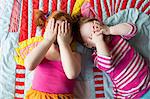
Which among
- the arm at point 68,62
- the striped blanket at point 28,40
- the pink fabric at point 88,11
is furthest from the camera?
the pink fabric at point 88,11

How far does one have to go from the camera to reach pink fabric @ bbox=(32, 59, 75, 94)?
1232mm

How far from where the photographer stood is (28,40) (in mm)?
1380

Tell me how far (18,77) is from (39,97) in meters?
0.17

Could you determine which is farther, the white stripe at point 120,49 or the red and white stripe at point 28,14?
the red and white stripe at point 28,14

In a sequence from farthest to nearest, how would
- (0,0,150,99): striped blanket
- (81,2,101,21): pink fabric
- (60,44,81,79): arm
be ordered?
1. (81,2,101,21): pink fabric
2. (0,0,150,99): striped blanket
3. (60,44,81,79): arm

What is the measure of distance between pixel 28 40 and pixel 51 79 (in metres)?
0.23

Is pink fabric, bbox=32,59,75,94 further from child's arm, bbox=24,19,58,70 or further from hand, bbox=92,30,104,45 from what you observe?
hand, bbox=92,30,104,45

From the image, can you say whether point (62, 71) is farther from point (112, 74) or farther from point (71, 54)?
point (112, 74)

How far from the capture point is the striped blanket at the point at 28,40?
51.4 inches

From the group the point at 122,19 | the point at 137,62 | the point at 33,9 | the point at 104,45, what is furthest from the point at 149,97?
the point at 33,9

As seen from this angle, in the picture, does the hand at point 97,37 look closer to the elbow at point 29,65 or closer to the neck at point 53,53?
the neck at point 53,53

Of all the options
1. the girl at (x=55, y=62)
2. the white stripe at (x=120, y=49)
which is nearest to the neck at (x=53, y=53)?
the girl at (x=55, y=62)

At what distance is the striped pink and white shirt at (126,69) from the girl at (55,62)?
0.41 ft

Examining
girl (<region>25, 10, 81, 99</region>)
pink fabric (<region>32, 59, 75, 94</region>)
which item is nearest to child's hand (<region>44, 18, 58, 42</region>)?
girl (<region>25, 10, 81, 99</region>)
